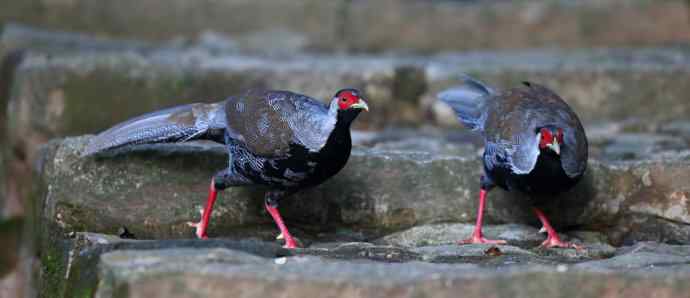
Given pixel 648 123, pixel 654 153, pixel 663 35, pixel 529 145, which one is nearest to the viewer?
pixel 529 145

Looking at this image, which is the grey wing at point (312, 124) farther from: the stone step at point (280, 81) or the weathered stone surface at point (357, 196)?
the stone step at point (280, 81)

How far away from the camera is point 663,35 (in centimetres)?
833

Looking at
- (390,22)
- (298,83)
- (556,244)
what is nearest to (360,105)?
(556,244)

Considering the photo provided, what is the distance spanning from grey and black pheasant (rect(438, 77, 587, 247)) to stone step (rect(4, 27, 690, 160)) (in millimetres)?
1911

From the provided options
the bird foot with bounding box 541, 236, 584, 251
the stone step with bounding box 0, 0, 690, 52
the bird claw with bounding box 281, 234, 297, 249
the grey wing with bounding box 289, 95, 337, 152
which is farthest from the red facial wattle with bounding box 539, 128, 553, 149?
the stone step with bounding box 0, 0, 690, 52

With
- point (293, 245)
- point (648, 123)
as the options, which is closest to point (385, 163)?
point (293, 245)

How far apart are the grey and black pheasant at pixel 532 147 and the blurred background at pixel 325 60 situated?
916 mm

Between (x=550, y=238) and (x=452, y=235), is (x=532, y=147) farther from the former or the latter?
(x=452, y=235)

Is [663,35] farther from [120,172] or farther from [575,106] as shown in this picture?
[120,172]

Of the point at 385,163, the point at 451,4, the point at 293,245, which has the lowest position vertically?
the point at 293,245

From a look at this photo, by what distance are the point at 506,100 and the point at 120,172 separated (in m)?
1.68

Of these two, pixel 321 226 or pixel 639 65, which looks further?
pixel 639 65

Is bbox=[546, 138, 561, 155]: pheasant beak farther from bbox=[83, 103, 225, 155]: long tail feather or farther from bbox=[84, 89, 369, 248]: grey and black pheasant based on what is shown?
bbox=[83, 103, 225, 155]: long tail feather

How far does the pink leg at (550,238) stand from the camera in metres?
4.29
